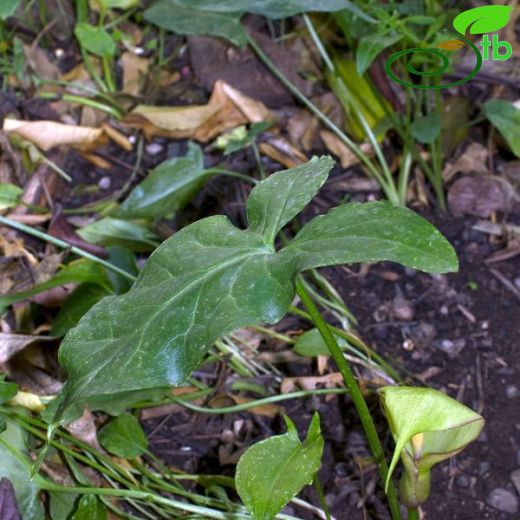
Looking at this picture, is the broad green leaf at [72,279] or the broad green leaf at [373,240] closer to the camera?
the broad green leaf at [373,240]

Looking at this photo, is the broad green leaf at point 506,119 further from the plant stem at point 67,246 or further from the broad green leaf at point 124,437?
the broad green leaf at point 124,437

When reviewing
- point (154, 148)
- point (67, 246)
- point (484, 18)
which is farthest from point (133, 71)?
point (484, 18)

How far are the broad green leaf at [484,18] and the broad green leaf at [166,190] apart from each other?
490mm

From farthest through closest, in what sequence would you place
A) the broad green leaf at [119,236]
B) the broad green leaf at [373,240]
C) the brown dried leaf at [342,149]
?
the brown dried leaf at [342,149]
the broad green leaf at [119,236]
the broad green leaf at [373,240]

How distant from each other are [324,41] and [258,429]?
37.1 inches

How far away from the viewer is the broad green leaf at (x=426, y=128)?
4.33 ft

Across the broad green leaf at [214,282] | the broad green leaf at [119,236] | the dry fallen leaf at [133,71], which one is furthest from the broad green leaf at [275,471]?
the dry fallen leaf at [133,71]

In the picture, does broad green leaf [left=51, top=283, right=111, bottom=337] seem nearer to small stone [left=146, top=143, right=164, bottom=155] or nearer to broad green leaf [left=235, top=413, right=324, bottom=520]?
broad green leaf [left=235, top=413, right=324, bottom=520]

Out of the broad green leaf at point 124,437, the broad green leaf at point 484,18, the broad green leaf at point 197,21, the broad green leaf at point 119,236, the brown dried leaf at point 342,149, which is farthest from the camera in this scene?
the brown dried leaf at point 342,149

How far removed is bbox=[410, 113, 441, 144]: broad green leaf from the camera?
1319 millimetres

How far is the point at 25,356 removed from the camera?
1.15 m

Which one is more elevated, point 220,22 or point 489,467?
point 220,22

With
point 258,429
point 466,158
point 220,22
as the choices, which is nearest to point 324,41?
point 220,22

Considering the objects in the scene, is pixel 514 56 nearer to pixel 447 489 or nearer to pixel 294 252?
pixel 447 489
